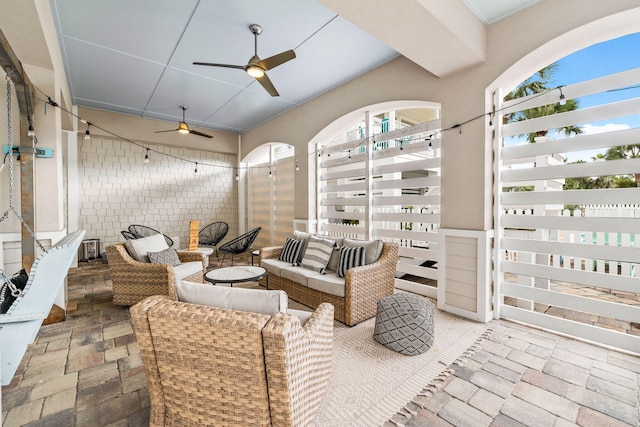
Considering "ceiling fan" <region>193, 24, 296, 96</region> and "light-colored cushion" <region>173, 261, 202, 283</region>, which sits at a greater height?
"ceiling fan" <region>193, 24, 296, 96</region>

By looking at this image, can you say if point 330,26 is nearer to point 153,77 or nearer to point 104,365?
point 153,77

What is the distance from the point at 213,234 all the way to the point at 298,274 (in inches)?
186

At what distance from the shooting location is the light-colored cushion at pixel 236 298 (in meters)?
1.54

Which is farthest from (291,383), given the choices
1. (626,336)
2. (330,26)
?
(330,26)

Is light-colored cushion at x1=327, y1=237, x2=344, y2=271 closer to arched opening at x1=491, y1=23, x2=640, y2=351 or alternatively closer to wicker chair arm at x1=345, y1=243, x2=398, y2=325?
wicker chair arm at x1=345, y1=243, x2=398, y2=325

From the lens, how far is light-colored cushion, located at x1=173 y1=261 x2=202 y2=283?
11.6 feet

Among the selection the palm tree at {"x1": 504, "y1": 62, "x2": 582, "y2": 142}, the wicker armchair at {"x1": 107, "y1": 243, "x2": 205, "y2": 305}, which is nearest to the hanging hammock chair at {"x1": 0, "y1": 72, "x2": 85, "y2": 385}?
the wicker armchair at {"x1": 107, "y1": 243, "x2": 205, "y2": 305}

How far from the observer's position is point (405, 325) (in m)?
2.54

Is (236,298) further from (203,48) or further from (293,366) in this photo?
(203,48)

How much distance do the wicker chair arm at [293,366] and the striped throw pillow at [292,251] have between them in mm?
2297

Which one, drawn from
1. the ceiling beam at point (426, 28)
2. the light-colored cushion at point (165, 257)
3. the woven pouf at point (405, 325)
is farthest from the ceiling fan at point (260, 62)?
the woven pouf at point (405, 325)

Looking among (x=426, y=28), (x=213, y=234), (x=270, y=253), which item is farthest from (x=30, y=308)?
(x=213, y=234)

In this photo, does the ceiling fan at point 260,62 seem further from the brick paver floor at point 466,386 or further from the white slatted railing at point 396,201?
the brick paver floor at point 466,386

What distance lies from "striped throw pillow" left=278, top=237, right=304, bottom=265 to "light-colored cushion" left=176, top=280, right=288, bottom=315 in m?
2.43
